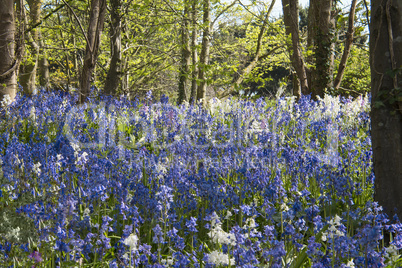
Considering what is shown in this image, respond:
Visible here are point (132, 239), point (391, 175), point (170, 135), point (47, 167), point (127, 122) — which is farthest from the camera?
point (127, 122)

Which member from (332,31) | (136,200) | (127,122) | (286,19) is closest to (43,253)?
(136,200)

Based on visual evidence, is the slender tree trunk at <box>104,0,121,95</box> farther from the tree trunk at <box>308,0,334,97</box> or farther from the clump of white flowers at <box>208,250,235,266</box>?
the clump of white flowers at <box>208,250,235,266</box>

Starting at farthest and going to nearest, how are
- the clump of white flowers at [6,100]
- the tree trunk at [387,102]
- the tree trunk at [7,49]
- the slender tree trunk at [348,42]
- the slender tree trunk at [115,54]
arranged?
the slender tree trunk at [115,54] < the slender tree trunk at [348,42] < the tree trunk at [7,49] < the clump of white flowers at [6,100] < the tree trunk at [387,102]

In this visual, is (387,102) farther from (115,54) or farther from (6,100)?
(115,54)

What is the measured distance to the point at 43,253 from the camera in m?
2.49

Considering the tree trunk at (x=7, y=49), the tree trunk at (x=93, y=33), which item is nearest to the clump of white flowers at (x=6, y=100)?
the tree trunk at (x=7, y=49)

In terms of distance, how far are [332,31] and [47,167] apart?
9.18 meters

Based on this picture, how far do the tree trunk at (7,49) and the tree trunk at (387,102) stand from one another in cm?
569

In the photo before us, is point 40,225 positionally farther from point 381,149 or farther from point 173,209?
point 381,149

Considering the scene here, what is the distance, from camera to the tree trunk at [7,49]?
630 cm

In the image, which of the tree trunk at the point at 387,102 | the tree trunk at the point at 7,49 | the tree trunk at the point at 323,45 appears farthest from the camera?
the tree trunk at the point at 323,45

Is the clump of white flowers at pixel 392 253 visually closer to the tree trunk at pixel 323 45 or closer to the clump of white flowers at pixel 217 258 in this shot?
the clump of white flowers at pixel 217 258

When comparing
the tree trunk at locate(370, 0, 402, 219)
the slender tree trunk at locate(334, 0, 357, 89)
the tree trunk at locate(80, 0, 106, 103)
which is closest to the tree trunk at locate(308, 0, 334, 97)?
the slender tree trunk at locate(334, 0, 357, 89)

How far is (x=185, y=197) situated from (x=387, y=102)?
1.81 meters
